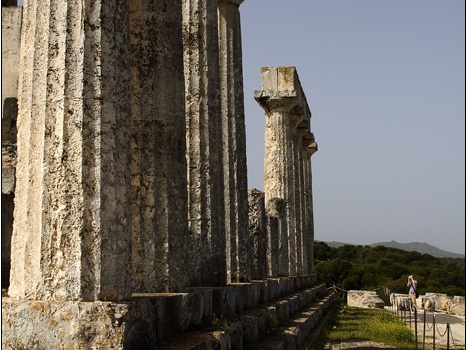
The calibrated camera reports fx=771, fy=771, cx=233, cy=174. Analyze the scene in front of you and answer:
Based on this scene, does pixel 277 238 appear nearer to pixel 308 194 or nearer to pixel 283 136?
pixel 283 136

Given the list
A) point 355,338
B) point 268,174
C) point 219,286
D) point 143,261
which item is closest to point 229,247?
point 219,286

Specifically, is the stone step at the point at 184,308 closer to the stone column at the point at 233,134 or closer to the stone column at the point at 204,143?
the stone column at the point at 204,143

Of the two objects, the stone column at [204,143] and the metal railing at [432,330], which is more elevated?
the stone column at [204,143]

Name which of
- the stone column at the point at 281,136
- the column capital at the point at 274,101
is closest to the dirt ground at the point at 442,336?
the stone column at the point at 281,136

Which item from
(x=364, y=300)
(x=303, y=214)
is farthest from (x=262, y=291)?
(x=364, y=300)

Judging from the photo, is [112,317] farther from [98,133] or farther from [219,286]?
[219,286]

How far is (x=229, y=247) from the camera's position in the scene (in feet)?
47.0

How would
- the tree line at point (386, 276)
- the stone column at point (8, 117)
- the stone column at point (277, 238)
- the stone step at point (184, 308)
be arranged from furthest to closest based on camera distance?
the tree line at point (386, 276) → the stone column at point (277, 238) → the stone column at point (8, 117) → the stone step at point (184, 308)

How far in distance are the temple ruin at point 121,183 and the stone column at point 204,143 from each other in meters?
0.02

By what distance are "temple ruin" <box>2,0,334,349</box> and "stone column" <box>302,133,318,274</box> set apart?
1718cm

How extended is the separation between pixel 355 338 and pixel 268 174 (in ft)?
27.0

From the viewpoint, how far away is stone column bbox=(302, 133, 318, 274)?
31609mm

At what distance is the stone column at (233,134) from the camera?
14492mm

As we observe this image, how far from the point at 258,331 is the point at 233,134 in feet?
13.7
